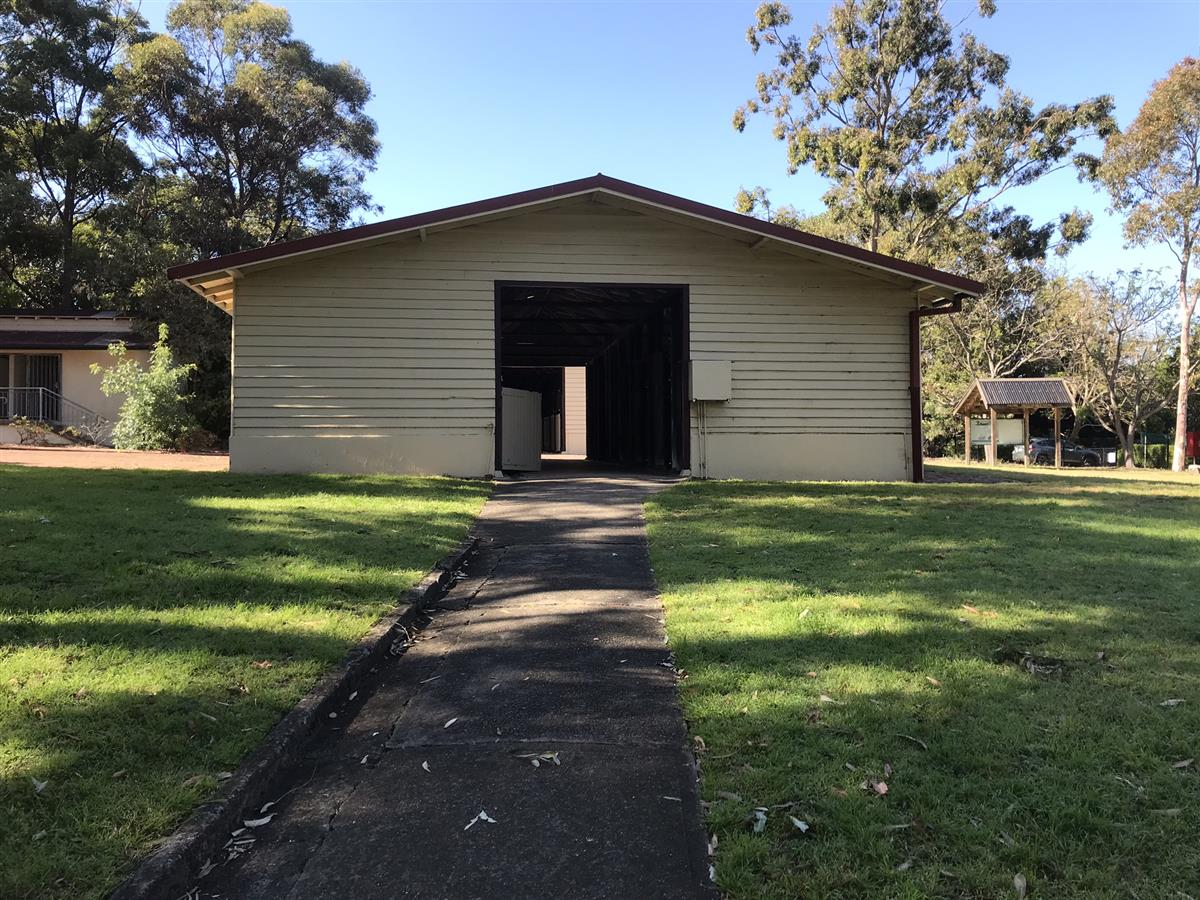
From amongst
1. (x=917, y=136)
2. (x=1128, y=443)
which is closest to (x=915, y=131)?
(x=917, y=136)

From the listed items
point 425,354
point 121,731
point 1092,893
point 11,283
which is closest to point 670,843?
point 1092,893

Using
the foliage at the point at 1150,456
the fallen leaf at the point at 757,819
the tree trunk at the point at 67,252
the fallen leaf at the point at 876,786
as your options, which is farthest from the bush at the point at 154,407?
the foliage at the point at 1150,456

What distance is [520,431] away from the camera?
1689cm

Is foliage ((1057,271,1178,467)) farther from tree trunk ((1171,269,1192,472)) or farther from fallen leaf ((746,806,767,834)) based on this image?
fallen leaf ((746,806,767,834))

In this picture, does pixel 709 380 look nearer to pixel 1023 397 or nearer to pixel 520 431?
pixel 520 431

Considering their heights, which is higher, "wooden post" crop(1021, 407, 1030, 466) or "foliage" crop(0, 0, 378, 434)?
"foliage" crop(0, 0, 378, 434)

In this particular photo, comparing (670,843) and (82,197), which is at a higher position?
(82,197)

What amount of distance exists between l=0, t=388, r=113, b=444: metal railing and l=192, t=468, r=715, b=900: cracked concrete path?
24.2 meters

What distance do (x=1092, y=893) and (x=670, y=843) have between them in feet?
4.26

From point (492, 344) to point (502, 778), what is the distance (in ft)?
35.7

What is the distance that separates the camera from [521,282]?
1369cm

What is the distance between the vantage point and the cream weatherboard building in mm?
13305

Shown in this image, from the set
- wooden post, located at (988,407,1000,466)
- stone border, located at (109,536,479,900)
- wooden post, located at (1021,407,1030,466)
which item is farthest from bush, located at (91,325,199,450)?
wooden post, located at (1021,407,1030,466)

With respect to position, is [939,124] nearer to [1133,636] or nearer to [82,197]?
[1133,636]
